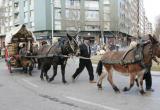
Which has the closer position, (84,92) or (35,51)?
(84,92)

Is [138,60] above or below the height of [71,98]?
above

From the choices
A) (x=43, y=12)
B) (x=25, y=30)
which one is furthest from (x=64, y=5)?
(x=25, y=30)

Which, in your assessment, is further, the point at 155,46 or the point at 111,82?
the point at 111,82

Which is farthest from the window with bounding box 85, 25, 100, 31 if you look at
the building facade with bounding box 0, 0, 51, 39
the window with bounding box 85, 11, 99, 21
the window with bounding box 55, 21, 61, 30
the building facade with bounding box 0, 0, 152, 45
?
the building facade with bounding box 0, 0, 51, 39

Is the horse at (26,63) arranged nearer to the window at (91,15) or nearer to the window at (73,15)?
the window at (73,15)

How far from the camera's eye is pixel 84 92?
1331cm

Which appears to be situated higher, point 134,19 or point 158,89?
point 134,19

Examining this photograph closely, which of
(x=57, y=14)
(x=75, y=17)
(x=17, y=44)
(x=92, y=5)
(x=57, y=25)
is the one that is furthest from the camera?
(x=92, y=5)

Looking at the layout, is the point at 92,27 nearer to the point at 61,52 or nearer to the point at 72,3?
the point at 72,3

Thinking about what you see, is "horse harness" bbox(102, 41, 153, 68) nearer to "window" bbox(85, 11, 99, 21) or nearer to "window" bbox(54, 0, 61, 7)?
"window" bbox(54, 0, 61, 7)

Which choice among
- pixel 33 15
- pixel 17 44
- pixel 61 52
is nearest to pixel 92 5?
pixel 33 15

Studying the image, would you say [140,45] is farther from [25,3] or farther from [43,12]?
[25,3]

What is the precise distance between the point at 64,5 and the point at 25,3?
456 inches

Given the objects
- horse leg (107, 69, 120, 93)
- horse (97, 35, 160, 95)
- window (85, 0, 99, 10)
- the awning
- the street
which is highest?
window (85, 0, 99, 10)
